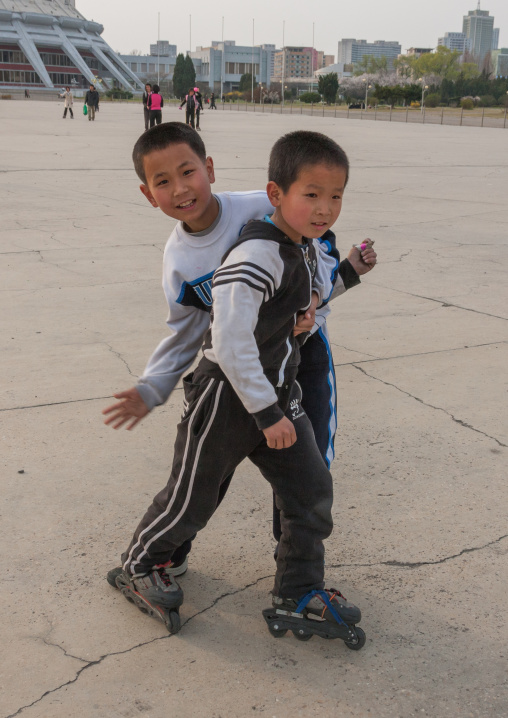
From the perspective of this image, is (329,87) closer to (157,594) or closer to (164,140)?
(164,140)

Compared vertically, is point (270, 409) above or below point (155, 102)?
below

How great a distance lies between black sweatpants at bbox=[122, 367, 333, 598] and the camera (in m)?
2.02

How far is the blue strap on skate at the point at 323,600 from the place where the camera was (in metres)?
2.11

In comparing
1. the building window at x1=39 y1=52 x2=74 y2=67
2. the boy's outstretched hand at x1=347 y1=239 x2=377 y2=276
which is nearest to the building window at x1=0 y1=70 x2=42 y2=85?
the building window at x1=39 y1=52 x2=74 y2=67

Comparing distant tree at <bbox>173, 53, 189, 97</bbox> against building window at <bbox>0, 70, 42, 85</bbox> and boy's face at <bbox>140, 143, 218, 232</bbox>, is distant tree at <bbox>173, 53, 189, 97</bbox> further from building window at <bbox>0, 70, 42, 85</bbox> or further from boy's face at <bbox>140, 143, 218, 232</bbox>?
boy's face at <bbox>140, 143, 218, 232</bbox>

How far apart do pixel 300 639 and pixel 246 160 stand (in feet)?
43.8

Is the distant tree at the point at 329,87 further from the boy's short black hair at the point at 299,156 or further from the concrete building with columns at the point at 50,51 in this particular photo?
the boy's short black hair at the point at 299,156

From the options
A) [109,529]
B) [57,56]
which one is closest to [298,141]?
[109,529]

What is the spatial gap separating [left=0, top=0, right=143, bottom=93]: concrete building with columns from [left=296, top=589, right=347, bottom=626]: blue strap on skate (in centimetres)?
9951

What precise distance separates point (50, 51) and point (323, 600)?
11184cm

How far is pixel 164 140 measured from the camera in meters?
2.01

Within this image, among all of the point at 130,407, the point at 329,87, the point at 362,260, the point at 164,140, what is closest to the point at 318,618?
the point at 130,407

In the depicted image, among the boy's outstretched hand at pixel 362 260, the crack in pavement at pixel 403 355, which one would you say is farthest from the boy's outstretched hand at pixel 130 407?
the crack in pavement at pixel 403 355

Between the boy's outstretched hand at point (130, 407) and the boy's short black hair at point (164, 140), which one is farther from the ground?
the boy's short black hair at point (164, 140)
